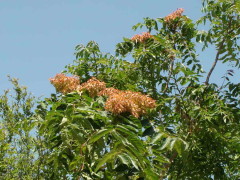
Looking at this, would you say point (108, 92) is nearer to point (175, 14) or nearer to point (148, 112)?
point (148, 112)

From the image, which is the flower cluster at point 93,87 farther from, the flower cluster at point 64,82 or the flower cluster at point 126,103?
the flower cluster at point 126,103

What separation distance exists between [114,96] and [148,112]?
585 millimetres

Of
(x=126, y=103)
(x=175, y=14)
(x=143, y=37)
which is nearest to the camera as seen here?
(x=126, y=103)

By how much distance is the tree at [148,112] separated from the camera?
347cm

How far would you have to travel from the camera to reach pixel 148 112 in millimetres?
4039

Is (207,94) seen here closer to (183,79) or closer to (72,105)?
(183,79)

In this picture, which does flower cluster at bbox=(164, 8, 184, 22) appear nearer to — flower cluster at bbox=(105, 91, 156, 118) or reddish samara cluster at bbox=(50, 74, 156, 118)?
reddish samara cluster at bbox=(50, 74, 156, 118)

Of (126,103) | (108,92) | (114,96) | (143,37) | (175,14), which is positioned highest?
(175,14)

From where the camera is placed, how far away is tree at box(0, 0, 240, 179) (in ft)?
11.4

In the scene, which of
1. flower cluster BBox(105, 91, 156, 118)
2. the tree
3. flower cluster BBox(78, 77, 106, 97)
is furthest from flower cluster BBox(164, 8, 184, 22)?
flower cluster BBox(105, 91, 156, 118)

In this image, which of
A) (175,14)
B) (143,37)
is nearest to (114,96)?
(143,37)

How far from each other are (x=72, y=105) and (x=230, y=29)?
133 inches

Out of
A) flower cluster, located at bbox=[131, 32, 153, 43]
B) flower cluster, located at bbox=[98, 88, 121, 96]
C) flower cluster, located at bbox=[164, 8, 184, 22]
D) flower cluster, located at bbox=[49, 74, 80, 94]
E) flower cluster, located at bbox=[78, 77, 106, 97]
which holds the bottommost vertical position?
flower cluster, located at bbox=[98, 88, 121, 96]

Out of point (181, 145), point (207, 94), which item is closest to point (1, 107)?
point (207, 94)
